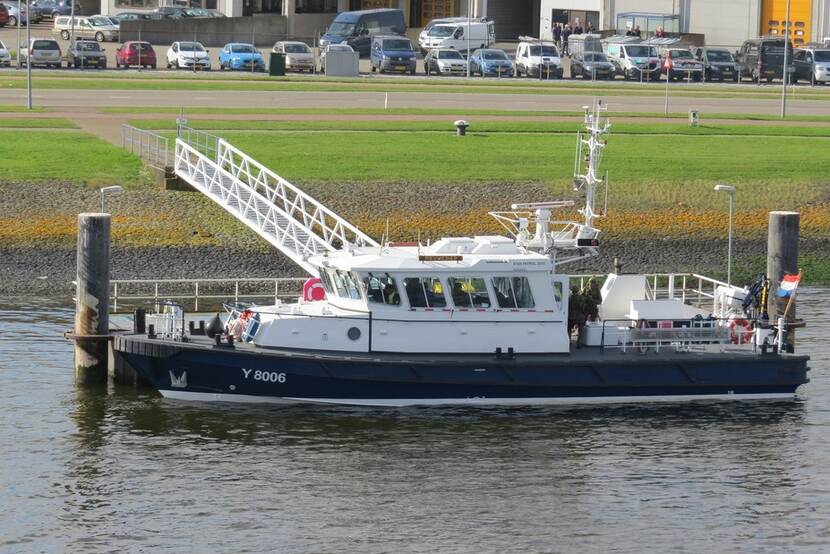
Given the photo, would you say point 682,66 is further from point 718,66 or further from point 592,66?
point 592,66

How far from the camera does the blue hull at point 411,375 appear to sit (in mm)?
29266

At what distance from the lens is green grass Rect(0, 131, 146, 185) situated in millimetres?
45406

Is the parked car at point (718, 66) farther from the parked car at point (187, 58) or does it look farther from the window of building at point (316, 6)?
the window of building at point (316, 6)

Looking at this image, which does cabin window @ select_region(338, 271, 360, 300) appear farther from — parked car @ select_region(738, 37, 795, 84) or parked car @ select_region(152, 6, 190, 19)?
parked car @ select_region(152, 6, 190, 19)

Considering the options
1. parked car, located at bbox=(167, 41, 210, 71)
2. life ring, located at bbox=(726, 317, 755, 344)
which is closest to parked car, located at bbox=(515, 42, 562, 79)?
parked car, located at bbox=(167, 41, 210, 71)

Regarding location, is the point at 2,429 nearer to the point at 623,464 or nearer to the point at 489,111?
the point at 623,464

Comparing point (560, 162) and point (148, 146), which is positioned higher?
point (148, 146)

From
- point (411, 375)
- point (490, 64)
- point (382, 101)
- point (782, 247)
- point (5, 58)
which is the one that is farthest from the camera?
point (490, 64)

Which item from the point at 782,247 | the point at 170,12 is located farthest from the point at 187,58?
the point at 782,247

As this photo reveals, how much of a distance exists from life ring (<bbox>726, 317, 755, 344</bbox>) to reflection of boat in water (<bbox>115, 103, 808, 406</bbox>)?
46 cm

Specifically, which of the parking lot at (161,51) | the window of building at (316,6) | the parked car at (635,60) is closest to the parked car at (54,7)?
the parking lot at (161,51)

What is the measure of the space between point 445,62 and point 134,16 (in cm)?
2287

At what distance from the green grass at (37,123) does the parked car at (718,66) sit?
36.3 m

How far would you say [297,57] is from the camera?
254ft
